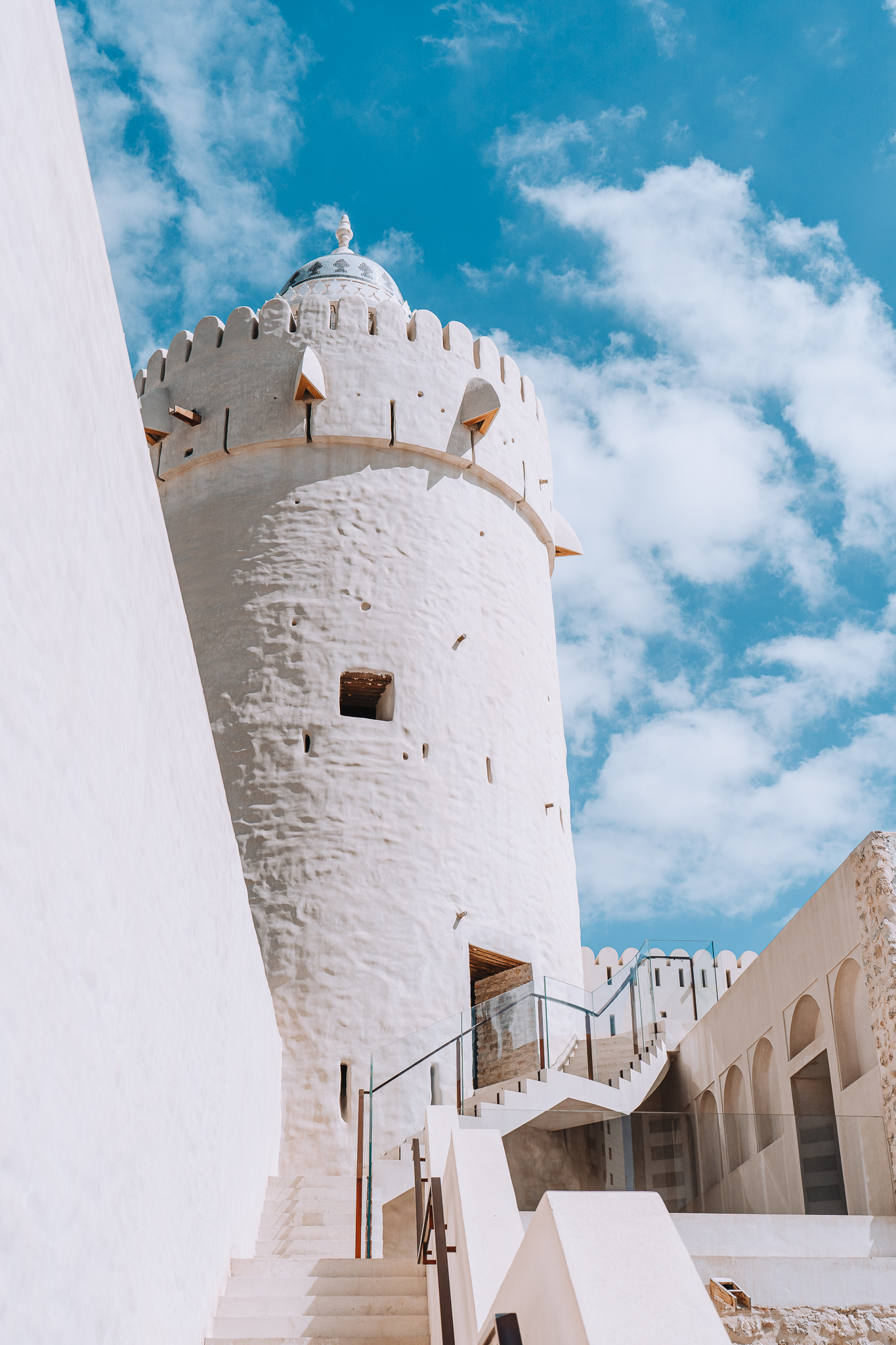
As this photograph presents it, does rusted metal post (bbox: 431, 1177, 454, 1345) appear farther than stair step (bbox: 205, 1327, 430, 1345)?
No

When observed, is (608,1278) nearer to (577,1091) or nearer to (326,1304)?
(326,1304)

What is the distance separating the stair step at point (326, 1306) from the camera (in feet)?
18.3

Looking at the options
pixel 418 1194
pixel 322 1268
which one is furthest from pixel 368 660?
pixel 322 1268

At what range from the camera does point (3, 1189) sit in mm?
2809

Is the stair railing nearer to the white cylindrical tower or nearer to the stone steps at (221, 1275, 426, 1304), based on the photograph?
the stone steps at (221, 1275, 426, 1304)

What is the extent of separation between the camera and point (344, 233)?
58.3 feet

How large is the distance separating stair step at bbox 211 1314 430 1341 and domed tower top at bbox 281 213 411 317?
12.6 meters

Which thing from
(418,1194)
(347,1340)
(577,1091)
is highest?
(577,1091)

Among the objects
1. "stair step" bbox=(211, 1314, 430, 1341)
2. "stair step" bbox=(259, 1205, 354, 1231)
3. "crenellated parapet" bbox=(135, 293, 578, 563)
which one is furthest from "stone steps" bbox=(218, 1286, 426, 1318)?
"crenellated parapet" bbox=(135, 293, 578, 563)

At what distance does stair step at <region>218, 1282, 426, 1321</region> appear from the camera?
18.3 feet

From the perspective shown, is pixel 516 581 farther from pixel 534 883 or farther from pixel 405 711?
pixel 534 883

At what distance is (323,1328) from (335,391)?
10.4m

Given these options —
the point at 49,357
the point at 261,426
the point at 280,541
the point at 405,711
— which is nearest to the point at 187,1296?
the point at 49,357

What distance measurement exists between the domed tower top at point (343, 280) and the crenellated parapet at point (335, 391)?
1.40 metres
